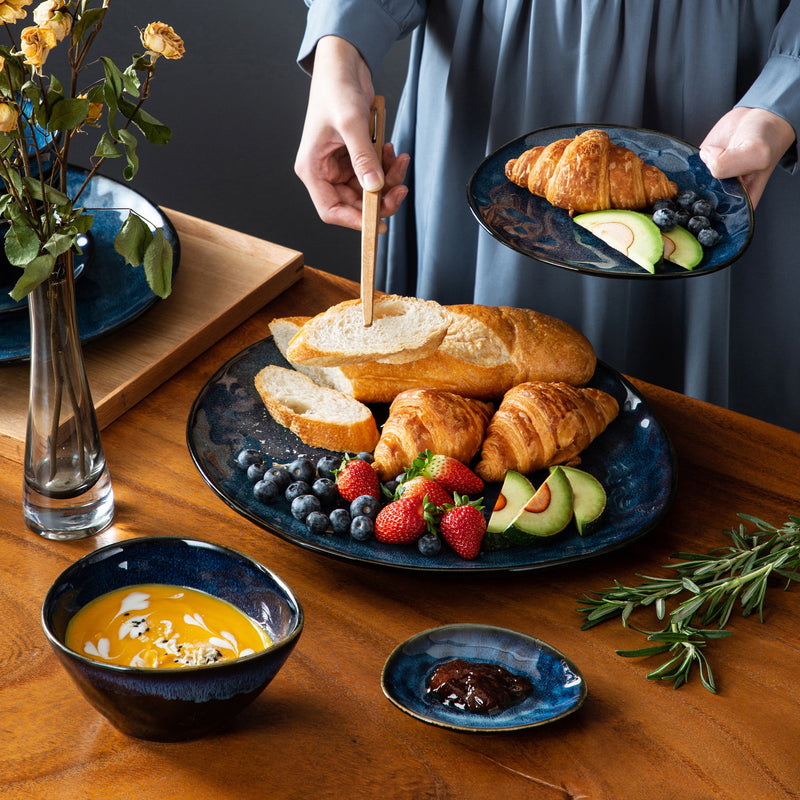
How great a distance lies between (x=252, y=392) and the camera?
4.41 feet

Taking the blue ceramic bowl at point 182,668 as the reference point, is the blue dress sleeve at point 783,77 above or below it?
above

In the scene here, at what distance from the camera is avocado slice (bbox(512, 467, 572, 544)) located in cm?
110

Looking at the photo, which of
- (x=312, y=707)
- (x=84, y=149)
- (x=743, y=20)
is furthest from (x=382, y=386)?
(x=84, y=149)

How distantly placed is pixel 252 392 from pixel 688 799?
2.61 ft

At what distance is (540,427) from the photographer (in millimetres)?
1245

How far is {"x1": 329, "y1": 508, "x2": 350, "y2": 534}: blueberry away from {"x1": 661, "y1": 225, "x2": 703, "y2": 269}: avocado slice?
2.04 feet

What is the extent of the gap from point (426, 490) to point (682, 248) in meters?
0.57

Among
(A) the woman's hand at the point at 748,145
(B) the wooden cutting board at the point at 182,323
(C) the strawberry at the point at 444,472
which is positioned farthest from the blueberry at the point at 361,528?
(A) the woman's hand at the point at 748,145

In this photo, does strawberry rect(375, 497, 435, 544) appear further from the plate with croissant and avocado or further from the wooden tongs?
the wooden tongs

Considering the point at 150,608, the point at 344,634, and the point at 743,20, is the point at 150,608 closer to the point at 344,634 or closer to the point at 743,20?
the point at 344,634

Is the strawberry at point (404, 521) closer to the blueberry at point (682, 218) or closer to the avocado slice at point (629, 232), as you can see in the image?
the avocado slice at point (629, 232)

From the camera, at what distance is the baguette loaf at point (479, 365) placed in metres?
1.38

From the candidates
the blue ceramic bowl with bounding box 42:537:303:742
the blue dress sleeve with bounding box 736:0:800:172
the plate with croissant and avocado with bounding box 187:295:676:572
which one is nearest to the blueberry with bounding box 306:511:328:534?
the plate with croissant and avocado with bounding box 187:295:676:572

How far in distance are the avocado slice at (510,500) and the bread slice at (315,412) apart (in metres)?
0.21
